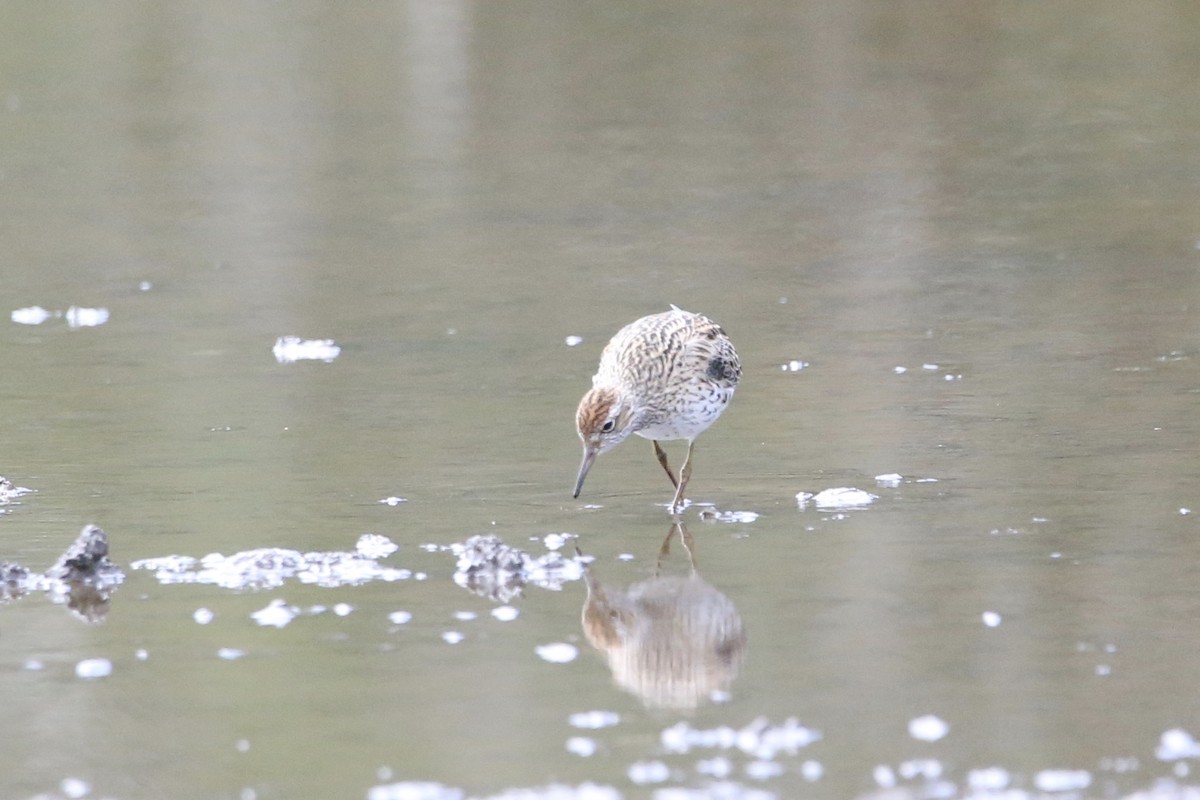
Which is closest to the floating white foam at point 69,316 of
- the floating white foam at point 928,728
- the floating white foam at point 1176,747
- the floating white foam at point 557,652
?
the floating white foam at point 557,652

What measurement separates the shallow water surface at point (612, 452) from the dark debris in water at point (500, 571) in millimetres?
17

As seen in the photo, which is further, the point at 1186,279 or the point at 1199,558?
the point at 1186,279

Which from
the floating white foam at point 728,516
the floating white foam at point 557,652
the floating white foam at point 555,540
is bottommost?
the floating white foam at point 557,652

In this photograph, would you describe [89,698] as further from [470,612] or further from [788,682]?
[788,682]

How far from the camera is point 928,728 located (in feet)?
19.8

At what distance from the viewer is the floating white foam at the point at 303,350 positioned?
11977 millimetres

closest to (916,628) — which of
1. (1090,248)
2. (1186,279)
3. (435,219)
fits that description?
(1186,279)

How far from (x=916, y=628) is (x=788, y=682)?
2.29 feet

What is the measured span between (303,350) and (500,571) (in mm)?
4714

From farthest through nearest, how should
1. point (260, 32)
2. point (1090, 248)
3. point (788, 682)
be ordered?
point (260, 32), point (1090, 248), point (788, 682)

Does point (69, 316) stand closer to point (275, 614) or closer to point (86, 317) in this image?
point (86, 317)

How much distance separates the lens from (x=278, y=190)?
17234 mm

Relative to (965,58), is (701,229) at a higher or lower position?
lower

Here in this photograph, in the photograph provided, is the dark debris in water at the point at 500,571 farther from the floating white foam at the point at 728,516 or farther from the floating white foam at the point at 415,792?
the floating white foam at the point at 415,792
